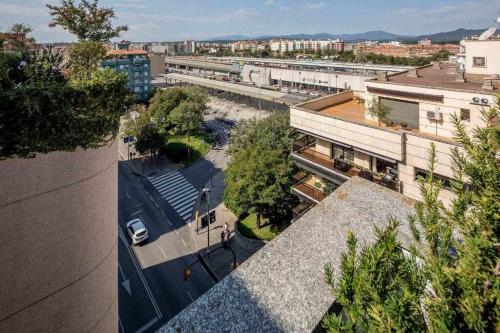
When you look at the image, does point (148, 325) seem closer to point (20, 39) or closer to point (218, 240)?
point (218, 240)

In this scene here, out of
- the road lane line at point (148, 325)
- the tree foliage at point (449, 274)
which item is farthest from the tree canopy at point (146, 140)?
the tree foliage at point (449, 274)

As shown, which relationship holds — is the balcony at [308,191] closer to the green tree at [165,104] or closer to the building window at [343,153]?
the building window at [343,153]

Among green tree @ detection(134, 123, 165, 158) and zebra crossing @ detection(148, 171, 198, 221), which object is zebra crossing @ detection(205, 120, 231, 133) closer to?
green tree @ detection(134, 123, 165, 158)

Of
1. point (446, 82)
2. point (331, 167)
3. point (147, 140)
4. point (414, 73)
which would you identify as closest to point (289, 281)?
point (331, 167)

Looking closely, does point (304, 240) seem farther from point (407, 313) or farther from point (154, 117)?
point (154, 117)

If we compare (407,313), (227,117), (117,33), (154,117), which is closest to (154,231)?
(117,33)

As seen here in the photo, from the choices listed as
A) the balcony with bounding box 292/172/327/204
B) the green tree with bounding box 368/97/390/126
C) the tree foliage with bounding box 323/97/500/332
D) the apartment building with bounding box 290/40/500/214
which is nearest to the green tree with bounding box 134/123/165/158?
the apartment building with bounding box 290/40/500/214

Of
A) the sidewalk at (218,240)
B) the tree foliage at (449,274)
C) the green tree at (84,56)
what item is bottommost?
the sidewalk at (218,240)
